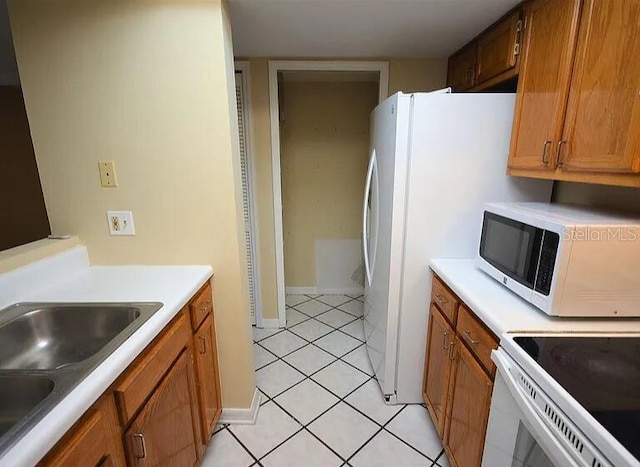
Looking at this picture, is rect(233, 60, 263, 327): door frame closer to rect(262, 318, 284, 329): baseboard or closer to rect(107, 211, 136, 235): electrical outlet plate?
rect(262, 318, 284, 329): baseboard

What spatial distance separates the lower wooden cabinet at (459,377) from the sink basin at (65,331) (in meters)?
1.23

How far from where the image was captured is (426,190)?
62.4 inches

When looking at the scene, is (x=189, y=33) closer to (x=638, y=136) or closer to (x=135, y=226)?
(x=135, y=226)

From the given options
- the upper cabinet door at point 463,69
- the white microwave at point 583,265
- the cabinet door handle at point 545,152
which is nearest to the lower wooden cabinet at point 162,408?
the white microwave at point 583,265

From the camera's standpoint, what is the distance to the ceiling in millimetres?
1482

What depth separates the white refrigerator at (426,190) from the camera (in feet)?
4.97

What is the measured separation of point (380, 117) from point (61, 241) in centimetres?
174

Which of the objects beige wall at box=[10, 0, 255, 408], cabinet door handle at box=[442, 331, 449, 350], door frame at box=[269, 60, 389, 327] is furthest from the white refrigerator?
beige wall at box=[10, 0, 255, 408]

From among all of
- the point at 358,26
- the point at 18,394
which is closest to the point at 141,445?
the point at 18,394

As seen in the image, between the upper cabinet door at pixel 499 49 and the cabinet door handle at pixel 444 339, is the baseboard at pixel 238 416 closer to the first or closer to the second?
the cabinet door handle at pixel 444 339

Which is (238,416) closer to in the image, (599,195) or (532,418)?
(532,418)

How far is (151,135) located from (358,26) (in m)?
1.23

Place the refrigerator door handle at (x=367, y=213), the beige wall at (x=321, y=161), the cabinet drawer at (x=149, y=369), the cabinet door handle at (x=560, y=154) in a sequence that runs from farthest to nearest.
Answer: the beige wall at (x=321, y=161) → the refrigerator door handle at (x=367, y=213) → the cabinet door handle at (x=560, y=154) → the cabinet drawer at (x=149, y=369)

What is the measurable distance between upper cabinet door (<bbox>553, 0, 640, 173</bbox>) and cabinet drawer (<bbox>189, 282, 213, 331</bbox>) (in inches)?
62.8
